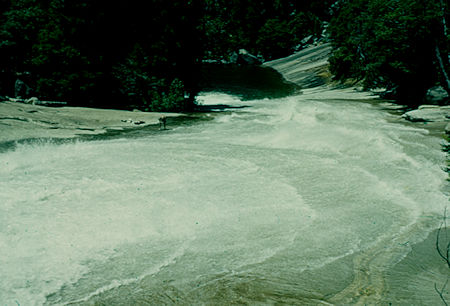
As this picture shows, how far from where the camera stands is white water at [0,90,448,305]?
588 centimetres

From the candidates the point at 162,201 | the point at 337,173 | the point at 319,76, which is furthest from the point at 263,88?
the point at 162,201

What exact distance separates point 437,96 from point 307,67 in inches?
1149

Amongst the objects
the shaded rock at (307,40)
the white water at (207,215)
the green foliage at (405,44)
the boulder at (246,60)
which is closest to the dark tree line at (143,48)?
the green foliage at (405,44)

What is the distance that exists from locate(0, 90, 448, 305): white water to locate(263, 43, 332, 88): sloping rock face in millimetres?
28387

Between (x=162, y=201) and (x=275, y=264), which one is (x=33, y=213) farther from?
(x=275, y=264)

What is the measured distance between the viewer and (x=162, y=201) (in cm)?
880

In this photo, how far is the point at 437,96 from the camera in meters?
20.6

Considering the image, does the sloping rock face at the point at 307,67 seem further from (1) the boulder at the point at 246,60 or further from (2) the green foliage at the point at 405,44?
→ (2) the green foliage at the point at 405,44

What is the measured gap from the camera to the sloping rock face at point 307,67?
41.8m

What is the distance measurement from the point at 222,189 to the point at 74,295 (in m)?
4.55

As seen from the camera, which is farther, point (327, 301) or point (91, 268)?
point (91, 268)

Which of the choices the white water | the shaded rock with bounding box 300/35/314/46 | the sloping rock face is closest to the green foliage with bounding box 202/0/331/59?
the shaded rock with bounding box 300/35/314/46

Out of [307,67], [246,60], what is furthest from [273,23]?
[307,67]

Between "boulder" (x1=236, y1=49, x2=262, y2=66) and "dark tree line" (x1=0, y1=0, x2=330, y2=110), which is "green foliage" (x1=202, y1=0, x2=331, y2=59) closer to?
"boulder" (x1=236, y1=49, x2=262, y2=66)
